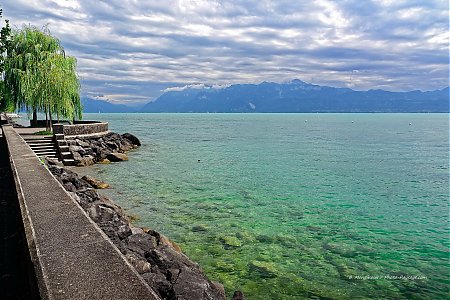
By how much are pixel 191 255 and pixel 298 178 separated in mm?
16905

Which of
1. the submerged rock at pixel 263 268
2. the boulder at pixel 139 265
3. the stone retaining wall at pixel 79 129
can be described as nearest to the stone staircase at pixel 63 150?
the stone retaining wall at pixel 79 129

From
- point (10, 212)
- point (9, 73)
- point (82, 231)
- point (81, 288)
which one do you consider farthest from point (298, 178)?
point (9, 73)

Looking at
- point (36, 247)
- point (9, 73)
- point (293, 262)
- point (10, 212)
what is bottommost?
point (293, 262)

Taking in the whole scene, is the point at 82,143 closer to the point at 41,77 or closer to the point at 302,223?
the point at 41,77

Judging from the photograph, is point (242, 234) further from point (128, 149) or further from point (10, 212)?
point (128, 149)

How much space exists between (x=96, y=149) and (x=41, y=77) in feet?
27.6

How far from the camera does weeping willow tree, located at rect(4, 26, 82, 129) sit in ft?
110

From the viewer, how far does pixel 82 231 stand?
282 inches

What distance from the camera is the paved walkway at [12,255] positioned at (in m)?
6.95

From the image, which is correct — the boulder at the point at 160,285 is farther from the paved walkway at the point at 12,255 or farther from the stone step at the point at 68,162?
the stone step at the point at 68,162

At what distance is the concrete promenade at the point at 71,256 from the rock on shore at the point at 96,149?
20684 millimetres

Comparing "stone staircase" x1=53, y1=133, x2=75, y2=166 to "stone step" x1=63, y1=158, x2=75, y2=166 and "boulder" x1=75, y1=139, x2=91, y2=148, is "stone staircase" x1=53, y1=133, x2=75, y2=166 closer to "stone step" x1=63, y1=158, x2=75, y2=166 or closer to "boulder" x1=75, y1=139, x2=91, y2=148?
"stone step" x1=63, y1=158, x2=75, y2=166

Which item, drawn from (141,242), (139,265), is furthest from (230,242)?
(139,265)

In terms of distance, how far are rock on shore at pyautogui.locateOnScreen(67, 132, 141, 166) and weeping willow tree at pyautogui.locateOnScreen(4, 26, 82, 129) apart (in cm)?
379
